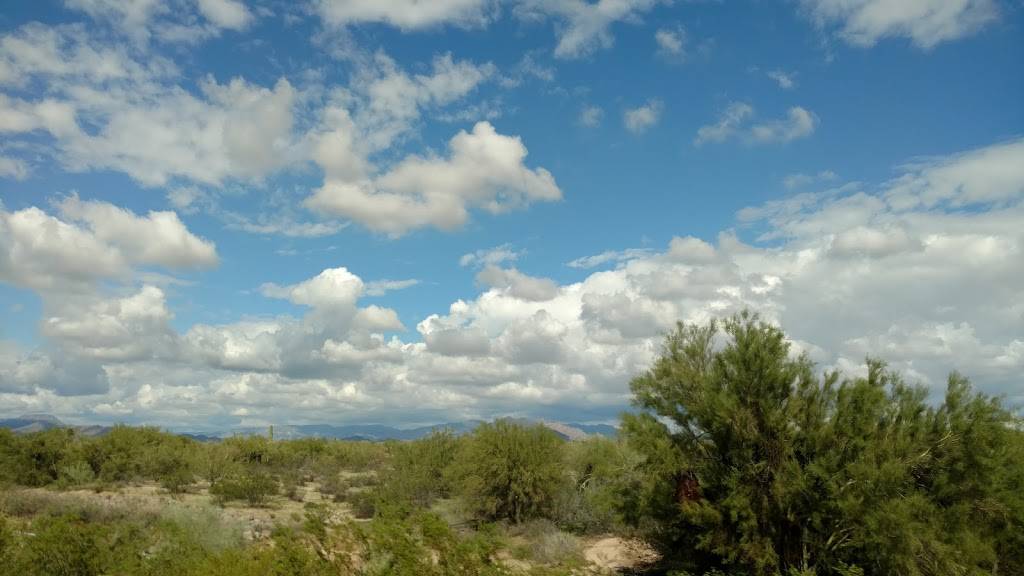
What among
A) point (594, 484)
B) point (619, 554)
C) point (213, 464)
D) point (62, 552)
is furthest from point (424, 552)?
point (213, 464)

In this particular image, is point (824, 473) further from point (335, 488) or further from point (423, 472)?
point (335, 488)

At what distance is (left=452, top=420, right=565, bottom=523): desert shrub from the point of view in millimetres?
23641

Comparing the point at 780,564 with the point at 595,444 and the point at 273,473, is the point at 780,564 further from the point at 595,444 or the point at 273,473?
the point at 273,473

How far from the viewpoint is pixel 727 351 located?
48.0 ft

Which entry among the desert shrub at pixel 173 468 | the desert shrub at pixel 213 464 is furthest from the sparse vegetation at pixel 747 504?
the desert shrub at pixel 213 464

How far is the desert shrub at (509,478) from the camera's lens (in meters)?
23.6

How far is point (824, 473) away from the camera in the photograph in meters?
12.5

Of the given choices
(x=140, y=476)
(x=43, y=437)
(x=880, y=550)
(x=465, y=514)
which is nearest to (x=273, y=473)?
(x=140, y=476)

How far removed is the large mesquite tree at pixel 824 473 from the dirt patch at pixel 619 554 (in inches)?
135

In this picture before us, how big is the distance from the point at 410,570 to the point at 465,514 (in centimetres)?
1567

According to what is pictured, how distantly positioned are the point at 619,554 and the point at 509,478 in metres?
5.73

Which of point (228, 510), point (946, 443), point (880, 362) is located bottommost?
point (228, 510)

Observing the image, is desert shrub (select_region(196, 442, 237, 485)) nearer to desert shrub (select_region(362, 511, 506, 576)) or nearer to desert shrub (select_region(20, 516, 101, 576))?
desert shrub (select_region(20, 516, 101, 576))

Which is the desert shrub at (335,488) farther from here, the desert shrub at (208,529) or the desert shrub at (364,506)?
the desert shrub at (208,529)
